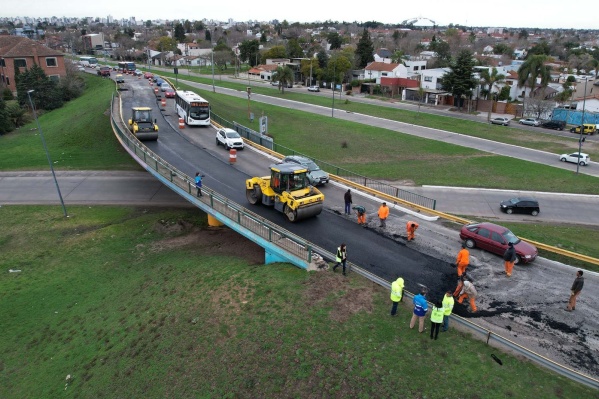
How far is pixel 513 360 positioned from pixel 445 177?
28.5 metres

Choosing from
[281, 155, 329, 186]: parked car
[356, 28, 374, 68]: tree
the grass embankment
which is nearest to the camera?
the grass embankment

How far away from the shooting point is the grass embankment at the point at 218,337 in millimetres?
12266

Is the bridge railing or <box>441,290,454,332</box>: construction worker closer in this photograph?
<box>441,290,454,332</box>: construction worker

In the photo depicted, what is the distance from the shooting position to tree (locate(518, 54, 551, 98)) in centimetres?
6950

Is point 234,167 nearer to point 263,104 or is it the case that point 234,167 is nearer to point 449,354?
point 449,354

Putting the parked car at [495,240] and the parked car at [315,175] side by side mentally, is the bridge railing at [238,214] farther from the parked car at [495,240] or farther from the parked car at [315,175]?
the parked car at [495,240]

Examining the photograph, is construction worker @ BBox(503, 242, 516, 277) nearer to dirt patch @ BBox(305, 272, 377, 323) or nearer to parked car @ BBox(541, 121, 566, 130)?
dirt patch @ BBox(305, 272, 377, 323)

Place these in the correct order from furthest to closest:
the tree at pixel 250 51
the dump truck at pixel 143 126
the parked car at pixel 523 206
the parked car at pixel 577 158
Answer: the tree at pixel 250 51 < the parked car at pixel 577 158 < the dump truck at pixel 143 126 < the parked car at pixel 523 206

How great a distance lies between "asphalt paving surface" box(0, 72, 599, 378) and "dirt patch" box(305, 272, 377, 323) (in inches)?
57.9

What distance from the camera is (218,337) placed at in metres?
14.8

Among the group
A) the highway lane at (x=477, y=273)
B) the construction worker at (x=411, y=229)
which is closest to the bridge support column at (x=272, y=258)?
the highway lane at (x=477, y=273)

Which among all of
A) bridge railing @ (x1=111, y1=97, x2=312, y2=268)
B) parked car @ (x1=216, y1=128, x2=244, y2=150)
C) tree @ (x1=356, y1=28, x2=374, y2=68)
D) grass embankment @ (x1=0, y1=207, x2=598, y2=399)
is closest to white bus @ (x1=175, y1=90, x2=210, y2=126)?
parked car @ (x1=216, y1=128, x2=244, y2=150)

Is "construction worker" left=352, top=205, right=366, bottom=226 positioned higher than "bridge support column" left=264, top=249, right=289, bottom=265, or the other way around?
"construction worker" left=352, top=205, right=366, bottom=226

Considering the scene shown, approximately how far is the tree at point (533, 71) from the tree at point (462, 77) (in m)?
8.01
